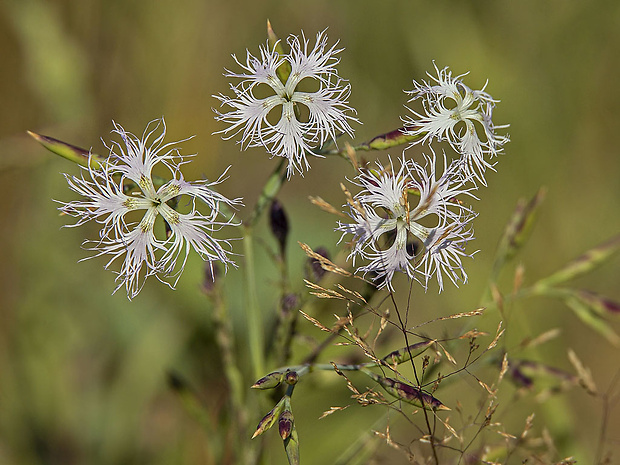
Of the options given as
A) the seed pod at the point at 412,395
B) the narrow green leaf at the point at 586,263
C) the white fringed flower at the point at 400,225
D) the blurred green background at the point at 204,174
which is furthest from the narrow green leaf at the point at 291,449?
the blurred green background at the point at 204,174

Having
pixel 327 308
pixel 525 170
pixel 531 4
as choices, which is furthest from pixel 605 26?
pixel 327 308

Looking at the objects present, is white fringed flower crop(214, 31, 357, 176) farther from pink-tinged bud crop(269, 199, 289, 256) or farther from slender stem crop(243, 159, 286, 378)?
pink-tinged bud crop(269, 199, 289, 256)

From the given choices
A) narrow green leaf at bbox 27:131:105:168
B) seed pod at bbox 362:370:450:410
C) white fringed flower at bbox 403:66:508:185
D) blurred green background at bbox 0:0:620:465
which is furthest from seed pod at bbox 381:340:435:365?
blurred green background at bbox 0:0:620:465

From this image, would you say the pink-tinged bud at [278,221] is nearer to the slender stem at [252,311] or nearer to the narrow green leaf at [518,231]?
the slender stem at [252,311]

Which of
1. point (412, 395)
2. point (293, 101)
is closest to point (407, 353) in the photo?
point (412, 395)

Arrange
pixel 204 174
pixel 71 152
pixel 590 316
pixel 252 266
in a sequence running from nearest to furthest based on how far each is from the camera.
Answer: pixel 71 152
pixel 252 266
pixel 590 316
pixel 204 174

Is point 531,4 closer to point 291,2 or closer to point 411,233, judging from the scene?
point 291,2

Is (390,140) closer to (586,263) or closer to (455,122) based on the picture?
(455,122)
